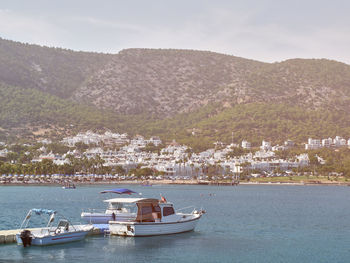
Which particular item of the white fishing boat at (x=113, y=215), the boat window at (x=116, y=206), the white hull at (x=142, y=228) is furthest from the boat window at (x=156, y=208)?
the boat window at (x=116, y=206)

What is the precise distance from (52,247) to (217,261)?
46.8ft

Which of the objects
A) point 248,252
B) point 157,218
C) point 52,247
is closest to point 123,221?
point 157,218

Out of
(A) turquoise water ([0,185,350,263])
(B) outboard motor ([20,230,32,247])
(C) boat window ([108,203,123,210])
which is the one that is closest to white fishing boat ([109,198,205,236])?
(A) turquoise water ([0,185,350,263])

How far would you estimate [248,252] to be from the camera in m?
46.5

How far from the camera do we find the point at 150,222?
51812 millimetres

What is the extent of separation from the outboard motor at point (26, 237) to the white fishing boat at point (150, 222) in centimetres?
840

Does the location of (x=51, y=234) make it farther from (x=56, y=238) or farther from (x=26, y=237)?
(x=26, y=237)

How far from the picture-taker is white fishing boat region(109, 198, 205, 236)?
51.3 metres

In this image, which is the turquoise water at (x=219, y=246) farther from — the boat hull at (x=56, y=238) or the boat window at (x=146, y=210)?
the boat window at (x=146, y=210)

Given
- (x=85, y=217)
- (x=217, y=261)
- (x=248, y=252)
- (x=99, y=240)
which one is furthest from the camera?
(x=85, y=217)

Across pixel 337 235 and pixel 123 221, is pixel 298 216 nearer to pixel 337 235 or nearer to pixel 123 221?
pixel 337 235

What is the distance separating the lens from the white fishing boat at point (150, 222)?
51312 mm

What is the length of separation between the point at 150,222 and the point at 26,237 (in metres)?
11.5

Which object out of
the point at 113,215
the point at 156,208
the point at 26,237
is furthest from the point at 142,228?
the point at 26,237
